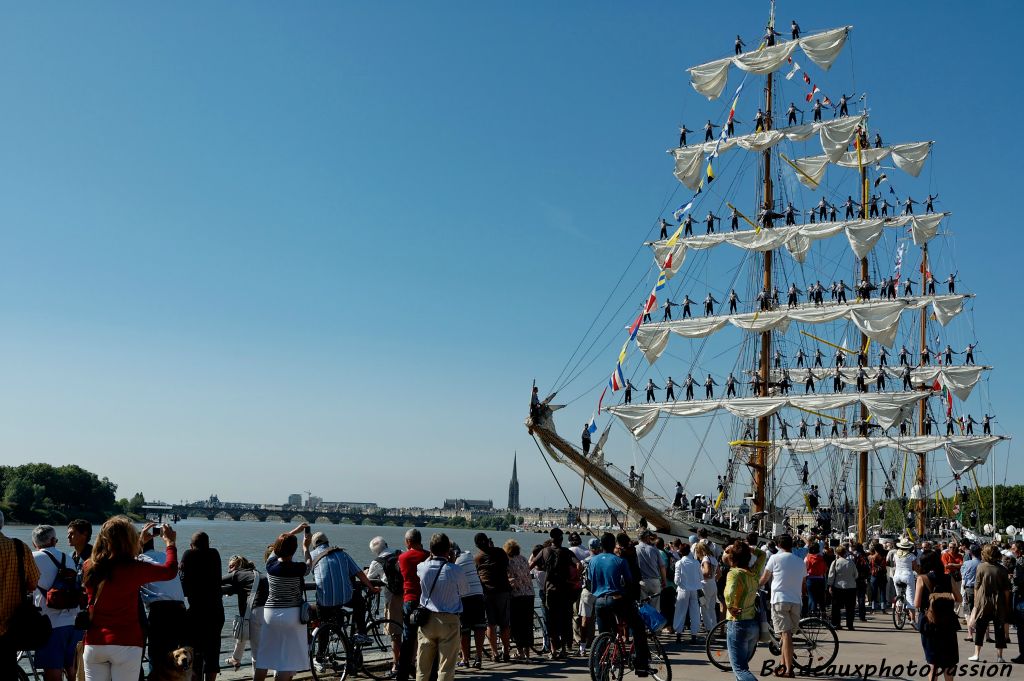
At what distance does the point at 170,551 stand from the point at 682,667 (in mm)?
8323

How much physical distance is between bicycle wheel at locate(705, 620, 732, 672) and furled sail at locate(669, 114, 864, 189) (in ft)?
120

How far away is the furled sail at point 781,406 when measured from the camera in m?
45.9

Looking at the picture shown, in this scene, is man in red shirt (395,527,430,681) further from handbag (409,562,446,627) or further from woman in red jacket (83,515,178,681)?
woman in red jacket (83,515,178,681)

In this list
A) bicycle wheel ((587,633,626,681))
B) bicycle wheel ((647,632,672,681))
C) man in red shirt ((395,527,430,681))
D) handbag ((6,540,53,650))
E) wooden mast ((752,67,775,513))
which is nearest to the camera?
handbag ((6,540,53,650))

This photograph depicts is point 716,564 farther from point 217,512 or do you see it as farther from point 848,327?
point 217,512

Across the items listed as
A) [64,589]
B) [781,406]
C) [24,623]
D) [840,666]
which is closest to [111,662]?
[24,623]

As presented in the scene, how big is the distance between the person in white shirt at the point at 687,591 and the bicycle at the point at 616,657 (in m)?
5.42

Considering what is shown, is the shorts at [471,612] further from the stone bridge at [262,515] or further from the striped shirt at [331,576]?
the stone bridge at [262,515]

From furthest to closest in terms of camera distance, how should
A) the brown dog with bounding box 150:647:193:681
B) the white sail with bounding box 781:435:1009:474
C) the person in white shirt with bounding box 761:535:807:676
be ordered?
the white sail with bounding box 781:435:1009:474 → the person in white shirt with bounding box 761:535:807:676 → the brown dog with bounding box 150:647:193:681

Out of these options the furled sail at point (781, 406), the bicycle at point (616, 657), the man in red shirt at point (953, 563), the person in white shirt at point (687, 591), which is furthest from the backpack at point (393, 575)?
the furled sail at point (781, 406)

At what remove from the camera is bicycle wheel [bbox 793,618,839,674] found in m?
13.6

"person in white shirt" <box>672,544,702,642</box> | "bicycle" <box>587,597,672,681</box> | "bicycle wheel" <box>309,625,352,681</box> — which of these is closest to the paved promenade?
"person in white shirt" <box>672,544,702,642</box>

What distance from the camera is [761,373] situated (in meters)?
46.9

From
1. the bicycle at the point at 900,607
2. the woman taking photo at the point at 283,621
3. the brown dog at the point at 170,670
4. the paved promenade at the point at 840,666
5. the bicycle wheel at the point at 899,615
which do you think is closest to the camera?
the brown dog at the point at 170,670
